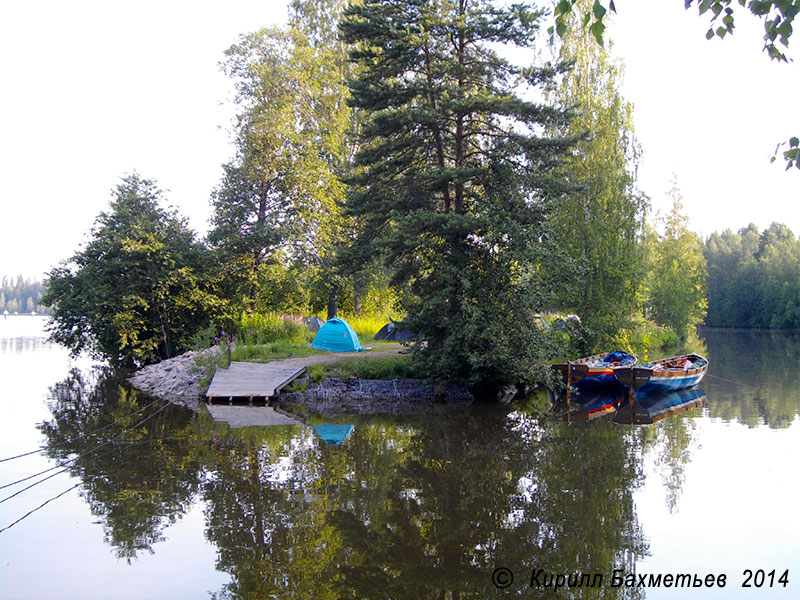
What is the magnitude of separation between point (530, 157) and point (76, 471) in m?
11.9

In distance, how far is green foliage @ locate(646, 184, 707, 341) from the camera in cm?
3578

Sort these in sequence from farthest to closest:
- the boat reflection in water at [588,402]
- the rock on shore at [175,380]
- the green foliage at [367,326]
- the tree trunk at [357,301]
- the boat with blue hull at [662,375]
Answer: the tree trunk at [357,301] → the green foliage at [367,326] → the rock on shore at [175,380] → the boat with blue hull at [662,375] → the boat reflection in water at [588,402]

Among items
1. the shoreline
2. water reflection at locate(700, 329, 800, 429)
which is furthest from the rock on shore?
water reflection at locate(700, 329, 800, 429)

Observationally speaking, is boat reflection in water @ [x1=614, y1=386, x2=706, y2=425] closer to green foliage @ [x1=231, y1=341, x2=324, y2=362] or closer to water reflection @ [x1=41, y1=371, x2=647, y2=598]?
water reflection @ [x1=41, y1=371, x2=647, y2=598]

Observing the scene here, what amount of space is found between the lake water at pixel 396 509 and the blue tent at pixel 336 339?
664 cm

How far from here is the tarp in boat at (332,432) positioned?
36.3ft

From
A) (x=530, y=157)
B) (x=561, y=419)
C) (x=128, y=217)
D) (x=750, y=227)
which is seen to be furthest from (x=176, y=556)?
(x=750, y=227)

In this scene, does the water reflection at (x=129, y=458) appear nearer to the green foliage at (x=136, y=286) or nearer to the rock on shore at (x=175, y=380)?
the rock on shore at (x=175, y=380)

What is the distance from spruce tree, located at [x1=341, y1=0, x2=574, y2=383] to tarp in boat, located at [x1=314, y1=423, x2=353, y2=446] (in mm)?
3487

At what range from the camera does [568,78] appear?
939 inches

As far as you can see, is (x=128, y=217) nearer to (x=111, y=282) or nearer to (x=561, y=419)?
(x=111, y=282)

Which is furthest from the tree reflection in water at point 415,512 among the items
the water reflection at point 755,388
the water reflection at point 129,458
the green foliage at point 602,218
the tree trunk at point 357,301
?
the tree trunk at point 357,301

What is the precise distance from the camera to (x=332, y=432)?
465 inches

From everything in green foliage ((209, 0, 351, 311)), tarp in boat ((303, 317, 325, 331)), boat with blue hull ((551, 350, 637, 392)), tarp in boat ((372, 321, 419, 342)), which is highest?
green foliage ((209, 0, 351, 311))
